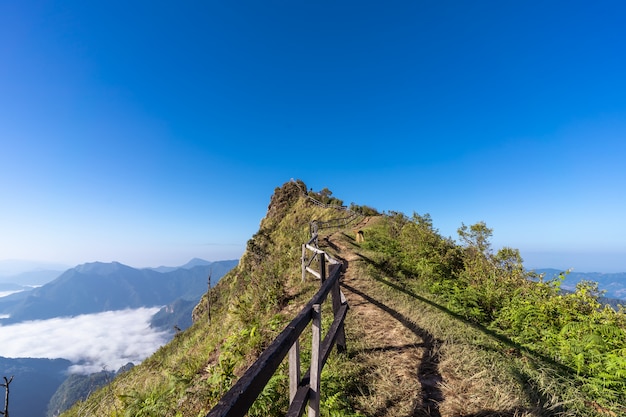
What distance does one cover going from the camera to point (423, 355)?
5414 millimetres

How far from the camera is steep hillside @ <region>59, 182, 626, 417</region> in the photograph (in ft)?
13.2

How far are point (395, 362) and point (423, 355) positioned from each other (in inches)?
25.9

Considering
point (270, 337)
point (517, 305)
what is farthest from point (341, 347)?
point (517, 305)

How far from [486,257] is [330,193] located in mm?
43314

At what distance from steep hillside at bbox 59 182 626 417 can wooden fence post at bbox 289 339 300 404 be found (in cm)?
116

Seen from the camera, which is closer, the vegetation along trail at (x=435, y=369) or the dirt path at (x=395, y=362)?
the vegetation along trail at (x=435, y=369)

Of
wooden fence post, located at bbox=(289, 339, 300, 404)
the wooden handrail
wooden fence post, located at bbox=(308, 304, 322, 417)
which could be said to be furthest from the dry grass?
the wooden handrail

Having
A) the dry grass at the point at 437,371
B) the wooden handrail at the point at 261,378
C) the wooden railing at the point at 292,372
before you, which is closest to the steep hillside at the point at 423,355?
the dry grass at the point at 437,371

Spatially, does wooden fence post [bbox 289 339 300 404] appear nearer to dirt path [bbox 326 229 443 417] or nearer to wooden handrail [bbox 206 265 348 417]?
wooden handrail [bbox 206 265 348 417]

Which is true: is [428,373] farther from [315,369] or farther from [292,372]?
[292,372]

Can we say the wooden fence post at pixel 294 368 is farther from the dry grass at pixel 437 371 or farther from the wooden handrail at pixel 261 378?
the dry grass at pixel 437 371

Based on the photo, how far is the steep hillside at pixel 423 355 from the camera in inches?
159

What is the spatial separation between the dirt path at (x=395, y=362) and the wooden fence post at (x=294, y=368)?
1.68 m

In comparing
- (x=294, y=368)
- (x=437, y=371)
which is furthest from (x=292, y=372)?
(x=437, y=371)
